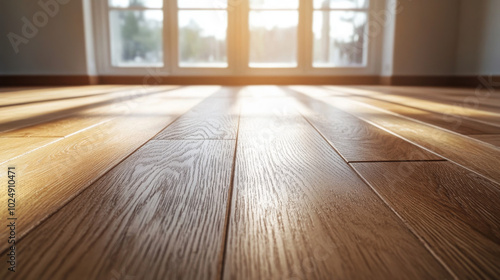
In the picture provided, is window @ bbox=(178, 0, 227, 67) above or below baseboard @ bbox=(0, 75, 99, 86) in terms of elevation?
above

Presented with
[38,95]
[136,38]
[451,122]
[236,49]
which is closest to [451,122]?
[451,122]

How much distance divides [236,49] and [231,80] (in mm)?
277

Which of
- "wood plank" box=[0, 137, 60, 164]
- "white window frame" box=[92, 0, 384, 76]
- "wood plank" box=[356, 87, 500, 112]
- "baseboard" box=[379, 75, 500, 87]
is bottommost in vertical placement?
"wood plank" box=[356, 87, 500, 112]

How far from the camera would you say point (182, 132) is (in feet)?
2.97

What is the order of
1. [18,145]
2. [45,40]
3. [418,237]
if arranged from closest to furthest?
[418,237] < [18,145] < [45,40]

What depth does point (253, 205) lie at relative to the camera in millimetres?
412

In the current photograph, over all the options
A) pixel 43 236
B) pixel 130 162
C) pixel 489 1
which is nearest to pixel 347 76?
pixel 489 1

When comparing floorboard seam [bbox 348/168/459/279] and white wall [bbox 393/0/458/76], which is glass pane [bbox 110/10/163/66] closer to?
white wall [bbox 393/0/458/76]

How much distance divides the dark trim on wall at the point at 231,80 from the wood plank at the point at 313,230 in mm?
3054

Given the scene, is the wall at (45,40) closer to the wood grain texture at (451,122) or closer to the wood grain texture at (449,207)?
the wood grain texture at (451,122)

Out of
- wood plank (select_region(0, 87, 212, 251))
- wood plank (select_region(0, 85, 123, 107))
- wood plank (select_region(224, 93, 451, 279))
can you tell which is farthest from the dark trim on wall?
wood plank (select_region(224, 93, 451, 279))

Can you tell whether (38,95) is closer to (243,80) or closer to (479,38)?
(243,80)

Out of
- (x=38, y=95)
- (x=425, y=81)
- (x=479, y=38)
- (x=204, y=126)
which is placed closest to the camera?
(x=204, y=126)

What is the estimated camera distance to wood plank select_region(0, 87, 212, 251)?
0.41 meters
